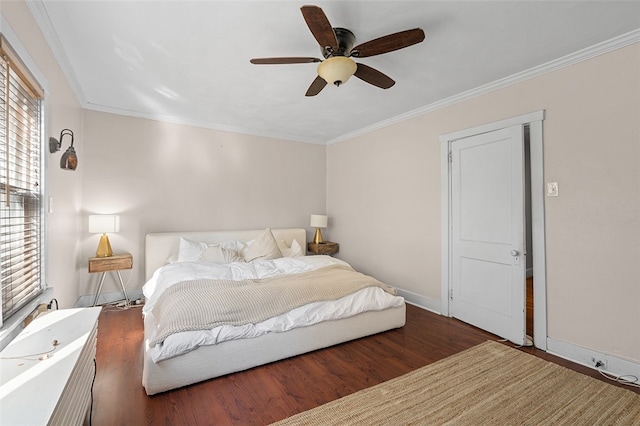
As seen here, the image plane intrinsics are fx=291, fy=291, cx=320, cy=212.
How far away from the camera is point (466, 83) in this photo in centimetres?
315

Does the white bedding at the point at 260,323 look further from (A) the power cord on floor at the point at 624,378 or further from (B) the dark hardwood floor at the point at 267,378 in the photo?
(A) the power cord on floor at the point at 624,378

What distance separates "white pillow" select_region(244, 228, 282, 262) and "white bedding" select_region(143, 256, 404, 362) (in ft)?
0.71

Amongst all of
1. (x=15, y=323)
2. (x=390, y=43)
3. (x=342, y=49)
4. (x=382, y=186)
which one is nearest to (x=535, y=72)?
(x=390, y=43)

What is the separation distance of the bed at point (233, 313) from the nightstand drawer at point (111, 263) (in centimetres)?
31

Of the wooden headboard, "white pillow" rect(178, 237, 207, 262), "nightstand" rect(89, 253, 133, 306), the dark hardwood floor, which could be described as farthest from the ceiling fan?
"nightstand" rect(89, 253, 133, 306)

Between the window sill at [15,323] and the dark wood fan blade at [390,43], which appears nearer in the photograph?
the window sill at [15,323]

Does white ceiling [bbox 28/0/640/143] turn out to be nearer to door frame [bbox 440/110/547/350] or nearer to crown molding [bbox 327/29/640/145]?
crown molding [bbox 327/29/640/145]

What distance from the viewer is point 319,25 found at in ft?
5.98

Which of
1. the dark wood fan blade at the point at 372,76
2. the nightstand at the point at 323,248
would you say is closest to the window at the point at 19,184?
the dark wood fan blade at the point at 372,76

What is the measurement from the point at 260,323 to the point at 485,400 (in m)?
1.78

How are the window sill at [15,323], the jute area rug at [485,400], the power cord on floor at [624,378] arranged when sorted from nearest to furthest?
the window sill at [15,323] → the jute area rug at [485,400] → the power cord on floor at [624,378]

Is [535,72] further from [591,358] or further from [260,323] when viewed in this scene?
[260,323]

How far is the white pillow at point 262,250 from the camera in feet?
13.6

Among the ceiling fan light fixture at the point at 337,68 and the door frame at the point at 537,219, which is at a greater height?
the ceiling fan light fixture at the point at 337,68
